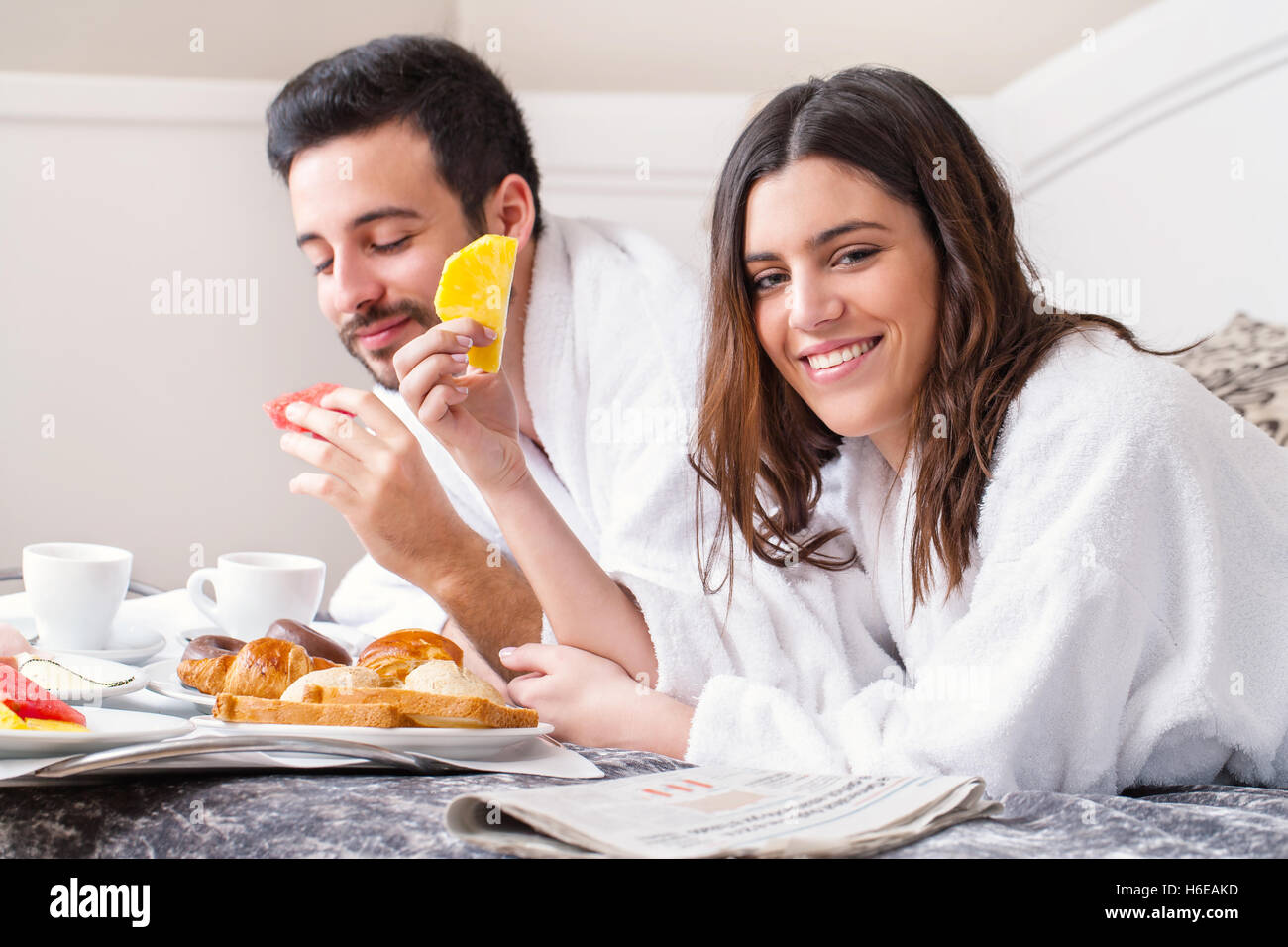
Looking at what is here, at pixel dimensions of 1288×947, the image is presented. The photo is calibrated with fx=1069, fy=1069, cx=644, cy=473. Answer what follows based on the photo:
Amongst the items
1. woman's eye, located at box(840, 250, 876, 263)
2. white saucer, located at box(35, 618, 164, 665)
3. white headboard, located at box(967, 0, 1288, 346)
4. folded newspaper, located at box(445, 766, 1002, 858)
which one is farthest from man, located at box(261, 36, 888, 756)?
white headboard, located at box(967, 0, 1288, 346)

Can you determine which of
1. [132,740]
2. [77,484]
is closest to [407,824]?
[132,740]

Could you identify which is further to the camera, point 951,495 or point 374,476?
point 374,476

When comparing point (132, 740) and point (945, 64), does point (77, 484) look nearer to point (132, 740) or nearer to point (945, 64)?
point (132, 740)

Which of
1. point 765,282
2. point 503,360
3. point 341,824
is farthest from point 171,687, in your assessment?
point 503,360

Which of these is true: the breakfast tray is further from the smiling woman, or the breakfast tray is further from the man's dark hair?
the man's dark hair

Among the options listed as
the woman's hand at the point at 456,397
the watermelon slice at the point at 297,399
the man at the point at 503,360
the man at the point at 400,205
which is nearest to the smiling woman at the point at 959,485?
the man at the point at 503,360

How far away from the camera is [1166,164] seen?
67.3 inches

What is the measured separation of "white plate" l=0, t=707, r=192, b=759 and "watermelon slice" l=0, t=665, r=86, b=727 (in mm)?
18

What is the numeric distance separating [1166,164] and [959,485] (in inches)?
39.5

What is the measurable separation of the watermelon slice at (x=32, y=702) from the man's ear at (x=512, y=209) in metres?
1.06

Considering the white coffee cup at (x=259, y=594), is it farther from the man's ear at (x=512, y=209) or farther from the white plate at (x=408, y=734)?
the man's ear at (x=512, y=209)

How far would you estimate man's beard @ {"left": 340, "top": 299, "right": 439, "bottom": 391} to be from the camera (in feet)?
4.99

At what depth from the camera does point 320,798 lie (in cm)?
66

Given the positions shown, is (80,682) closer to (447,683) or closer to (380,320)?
(447,683)
